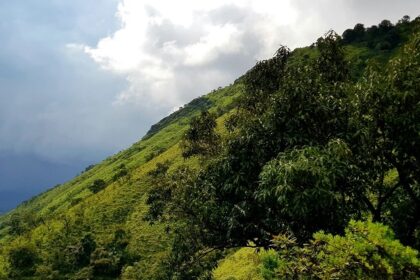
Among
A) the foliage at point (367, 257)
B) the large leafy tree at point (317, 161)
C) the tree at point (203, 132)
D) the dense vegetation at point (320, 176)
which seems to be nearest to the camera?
the foliage at point (367, 257)

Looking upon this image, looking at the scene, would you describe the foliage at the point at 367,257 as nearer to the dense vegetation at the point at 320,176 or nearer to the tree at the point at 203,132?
the dense vegetation at the point at 320,176

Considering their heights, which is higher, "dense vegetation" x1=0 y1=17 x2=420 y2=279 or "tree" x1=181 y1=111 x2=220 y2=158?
"tree" x1=181 y1=111 x2=220 y2=158

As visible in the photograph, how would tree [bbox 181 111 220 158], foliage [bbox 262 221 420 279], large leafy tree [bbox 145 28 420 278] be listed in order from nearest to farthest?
1. foliage [bbox 262 221 420 279]
2. large leafy tree [bbox 145 28 420 278]
3. tree [bbox 181 111 220 158]

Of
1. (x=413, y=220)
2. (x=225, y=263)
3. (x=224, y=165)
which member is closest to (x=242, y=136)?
(x=224, y=165)

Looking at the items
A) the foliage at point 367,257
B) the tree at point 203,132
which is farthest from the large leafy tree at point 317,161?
the tree at point 203,132

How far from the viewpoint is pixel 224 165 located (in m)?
20.7

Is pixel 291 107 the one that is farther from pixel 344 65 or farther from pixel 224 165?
pixel 344 65

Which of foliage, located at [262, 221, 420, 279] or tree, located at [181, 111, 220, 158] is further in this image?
tree, located at [181, 111, 220, 158]

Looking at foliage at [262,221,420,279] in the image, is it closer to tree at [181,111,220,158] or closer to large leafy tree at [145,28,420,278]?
large leafy tree at [145,28,420,278]

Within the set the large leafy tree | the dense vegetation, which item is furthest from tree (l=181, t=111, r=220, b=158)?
the large leafy tree

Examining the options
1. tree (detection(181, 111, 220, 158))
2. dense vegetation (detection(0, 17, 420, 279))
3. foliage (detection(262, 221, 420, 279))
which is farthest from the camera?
tree (detection(181, 111, 220, 158))

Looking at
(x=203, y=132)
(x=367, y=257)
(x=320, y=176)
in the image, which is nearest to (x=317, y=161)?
(x=320, y=176)

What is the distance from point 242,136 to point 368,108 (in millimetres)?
5704

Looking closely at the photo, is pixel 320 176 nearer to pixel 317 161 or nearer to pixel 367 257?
pixel 317 161
